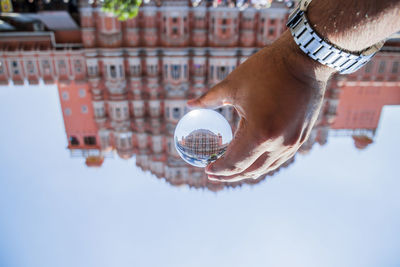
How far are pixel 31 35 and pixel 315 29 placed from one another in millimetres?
17900

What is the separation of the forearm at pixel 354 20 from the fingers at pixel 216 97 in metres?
0.86

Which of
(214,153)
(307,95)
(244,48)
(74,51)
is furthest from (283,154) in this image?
(74,51)

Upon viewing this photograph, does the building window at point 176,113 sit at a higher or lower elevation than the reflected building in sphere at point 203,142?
lower

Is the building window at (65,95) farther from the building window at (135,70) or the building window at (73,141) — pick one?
the building window at (135,70)

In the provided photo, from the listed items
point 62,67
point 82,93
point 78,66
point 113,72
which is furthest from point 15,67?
point 113,72

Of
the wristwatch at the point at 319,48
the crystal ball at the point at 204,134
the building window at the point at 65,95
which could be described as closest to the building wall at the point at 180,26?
the building window at the point at 65,95

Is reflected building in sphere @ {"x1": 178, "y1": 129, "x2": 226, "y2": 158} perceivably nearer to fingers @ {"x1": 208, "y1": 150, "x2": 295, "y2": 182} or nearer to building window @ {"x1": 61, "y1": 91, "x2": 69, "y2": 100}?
fingers @ {"x1": 208, "y1": 150, "x2": 295, "y2": 182}

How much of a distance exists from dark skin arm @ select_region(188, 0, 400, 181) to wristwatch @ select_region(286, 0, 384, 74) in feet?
0.14

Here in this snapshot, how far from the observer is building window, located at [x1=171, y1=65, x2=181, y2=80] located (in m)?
15.2

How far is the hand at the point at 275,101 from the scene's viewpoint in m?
2.01

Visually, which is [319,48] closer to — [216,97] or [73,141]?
[216,97]

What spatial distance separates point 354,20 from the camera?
68.5 inches

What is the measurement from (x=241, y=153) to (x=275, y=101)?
497 mm

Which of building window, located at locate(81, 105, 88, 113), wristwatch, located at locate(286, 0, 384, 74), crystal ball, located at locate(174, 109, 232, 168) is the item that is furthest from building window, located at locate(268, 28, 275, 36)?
wristwatch, located at locate(286, 0, 384, 74)
